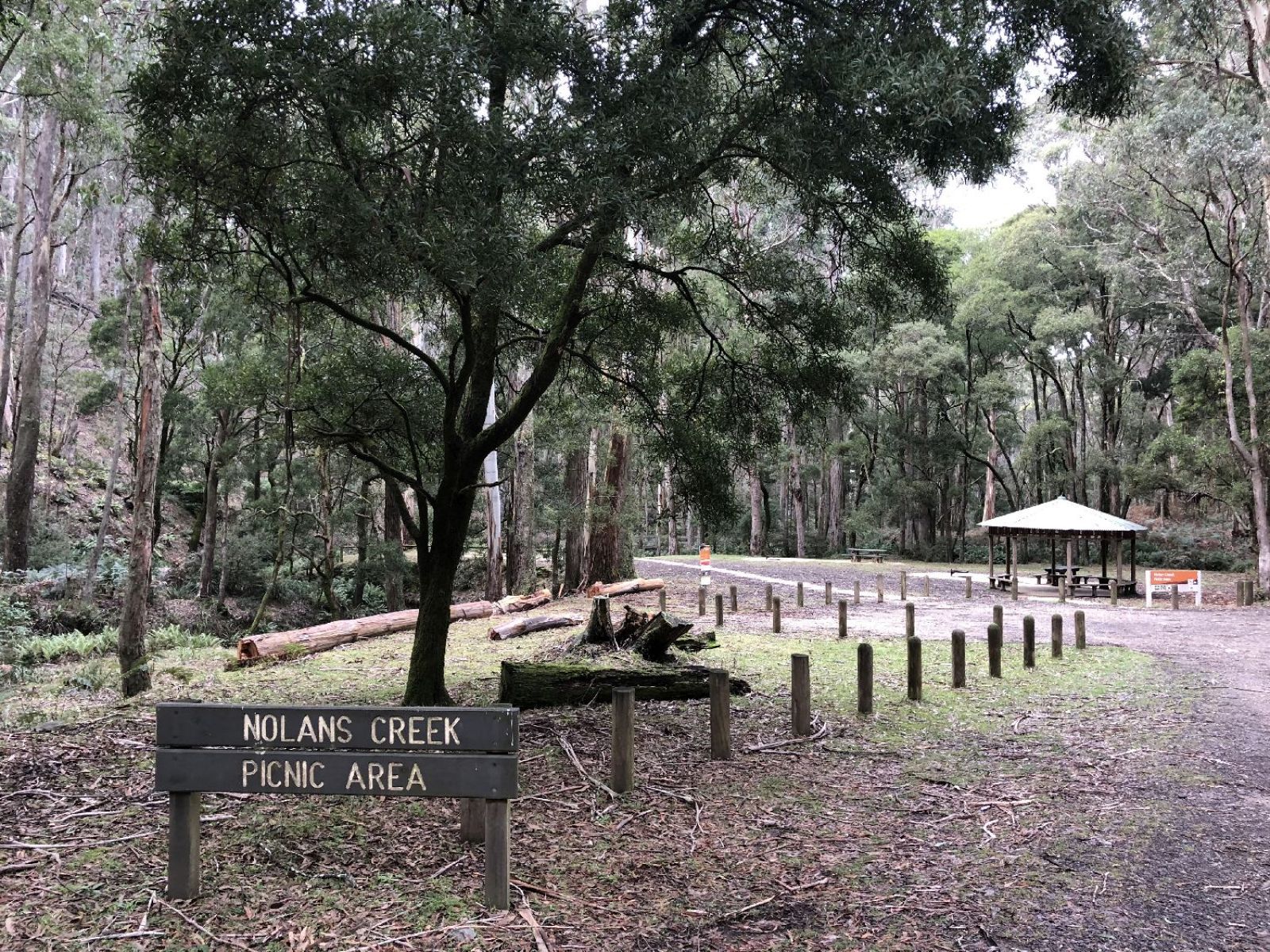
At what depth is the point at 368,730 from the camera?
12.6 feet

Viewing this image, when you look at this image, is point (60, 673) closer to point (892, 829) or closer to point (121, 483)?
point (892, 829)

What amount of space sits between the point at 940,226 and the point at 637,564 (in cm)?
2685

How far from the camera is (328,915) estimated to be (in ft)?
13.0

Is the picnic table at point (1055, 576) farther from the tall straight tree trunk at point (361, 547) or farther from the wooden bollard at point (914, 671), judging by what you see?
the tall straight tree trunk at point (361, 547)

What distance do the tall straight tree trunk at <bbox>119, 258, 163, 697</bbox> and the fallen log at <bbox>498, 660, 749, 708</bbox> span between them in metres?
4.36

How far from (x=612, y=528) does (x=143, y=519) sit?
12418 millimetres

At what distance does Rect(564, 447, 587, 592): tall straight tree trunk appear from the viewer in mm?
21125

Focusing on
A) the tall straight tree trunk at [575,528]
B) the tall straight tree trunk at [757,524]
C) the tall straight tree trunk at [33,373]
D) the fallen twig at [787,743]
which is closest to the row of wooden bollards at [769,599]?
the tall straight tree trunk at [575,528]

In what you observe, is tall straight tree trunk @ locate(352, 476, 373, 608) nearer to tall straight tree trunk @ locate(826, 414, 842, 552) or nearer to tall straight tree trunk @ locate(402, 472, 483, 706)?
tall straight tree trunk @ locate(402, 472, 483, 706)

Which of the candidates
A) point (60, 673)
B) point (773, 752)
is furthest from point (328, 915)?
point (60, 673)

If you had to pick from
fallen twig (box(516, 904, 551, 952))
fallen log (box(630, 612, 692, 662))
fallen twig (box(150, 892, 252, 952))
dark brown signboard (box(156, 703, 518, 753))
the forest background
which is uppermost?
the forest background

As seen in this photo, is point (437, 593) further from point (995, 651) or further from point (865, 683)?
point (995, 651)

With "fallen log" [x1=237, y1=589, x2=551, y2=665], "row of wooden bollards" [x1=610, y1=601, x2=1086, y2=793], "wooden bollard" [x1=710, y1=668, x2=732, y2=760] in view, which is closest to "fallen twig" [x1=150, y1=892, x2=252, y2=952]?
"row of wooden bollards" [x1=610, y1=601, x2=1086, y2=793]

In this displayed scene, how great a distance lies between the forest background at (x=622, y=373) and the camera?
8.61 metres
